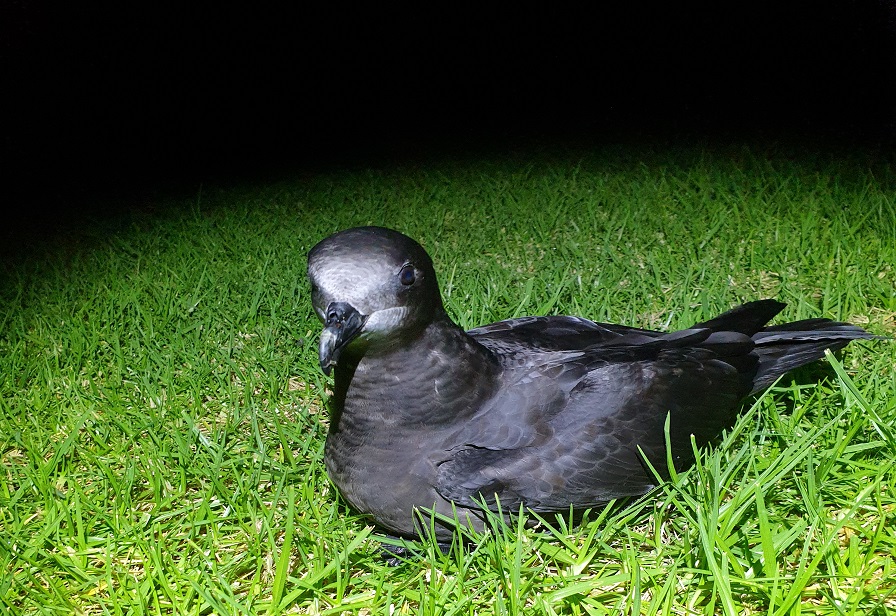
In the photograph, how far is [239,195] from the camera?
520 centimetres

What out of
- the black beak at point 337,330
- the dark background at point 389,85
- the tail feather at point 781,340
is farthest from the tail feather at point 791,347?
the dark background at point 389,85

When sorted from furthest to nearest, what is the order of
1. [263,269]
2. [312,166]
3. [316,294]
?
1. [312,166]
2. [263,269]
3. [316,294]

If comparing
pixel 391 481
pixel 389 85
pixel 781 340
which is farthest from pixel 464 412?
pixel 389 85

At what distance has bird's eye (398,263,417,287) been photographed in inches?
65.2

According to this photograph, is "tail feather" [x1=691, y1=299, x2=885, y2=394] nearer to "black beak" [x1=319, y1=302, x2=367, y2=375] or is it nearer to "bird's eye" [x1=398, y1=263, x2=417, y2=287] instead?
"bird's eye" [x1=398, y1=263, x2=417, y2=287]

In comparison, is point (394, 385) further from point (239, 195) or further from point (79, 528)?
point (239, 195)

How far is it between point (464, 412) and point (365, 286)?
0.45 m

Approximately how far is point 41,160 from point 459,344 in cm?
573

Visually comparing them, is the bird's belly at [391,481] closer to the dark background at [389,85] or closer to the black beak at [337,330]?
the black beak at [337,330]

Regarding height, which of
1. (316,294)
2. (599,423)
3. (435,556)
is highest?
(316,294)

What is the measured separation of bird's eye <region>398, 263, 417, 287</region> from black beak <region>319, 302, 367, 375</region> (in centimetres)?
12

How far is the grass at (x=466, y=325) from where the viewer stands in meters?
1.73

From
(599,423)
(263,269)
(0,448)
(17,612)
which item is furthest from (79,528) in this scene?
(263,269)

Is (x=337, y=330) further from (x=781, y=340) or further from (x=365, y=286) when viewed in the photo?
(x=781, y=340)
